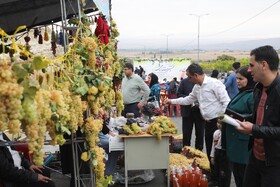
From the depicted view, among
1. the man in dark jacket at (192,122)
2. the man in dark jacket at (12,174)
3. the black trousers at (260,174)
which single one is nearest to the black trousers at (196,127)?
the man in dark jacket at (192,122)

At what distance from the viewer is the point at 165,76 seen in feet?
63.4

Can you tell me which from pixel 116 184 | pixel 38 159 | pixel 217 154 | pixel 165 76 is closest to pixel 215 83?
pixel 217 154

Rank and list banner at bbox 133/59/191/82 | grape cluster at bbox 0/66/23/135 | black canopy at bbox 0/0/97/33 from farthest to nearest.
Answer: banner at bbox 133/59/191/82
black canopy at bbox 0/0/97/33
grape cluster at bbox 0/66/23/135

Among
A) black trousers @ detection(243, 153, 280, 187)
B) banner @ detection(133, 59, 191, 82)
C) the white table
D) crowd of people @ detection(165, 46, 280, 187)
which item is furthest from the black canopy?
banner @ detection(133, 59, 191, 82)

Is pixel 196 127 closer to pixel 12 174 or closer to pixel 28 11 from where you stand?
pixel 12 174

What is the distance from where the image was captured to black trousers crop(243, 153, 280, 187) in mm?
2730

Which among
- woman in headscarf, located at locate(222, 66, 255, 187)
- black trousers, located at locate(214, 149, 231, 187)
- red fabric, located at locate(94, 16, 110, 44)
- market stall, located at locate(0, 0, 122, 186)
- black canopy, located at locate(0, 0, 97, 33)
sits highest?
black canopy, located at locate(0, 0, 97, 33)

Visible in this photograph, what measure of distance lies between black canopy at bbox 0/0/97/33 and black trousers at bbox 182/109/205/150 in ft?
9.06

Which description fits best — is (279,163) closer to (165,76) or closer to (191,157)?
(191,157)

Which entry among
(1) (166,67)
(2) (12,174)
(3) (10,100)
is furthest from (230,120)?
(1) (166,67)

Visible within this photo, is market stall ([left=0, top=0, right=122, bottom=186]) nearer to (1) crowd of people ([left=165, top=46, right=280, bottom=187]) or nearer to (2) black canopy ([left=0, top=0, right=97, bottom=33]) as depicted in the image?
(1) crowd of people ([left=165, top=46, right=280, bottom=187])

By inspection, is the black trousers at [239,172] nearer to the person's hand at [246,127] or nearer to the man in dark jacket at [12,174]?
the person's hand at [246,127]

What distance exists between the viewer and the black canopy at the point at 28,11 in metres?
6.22

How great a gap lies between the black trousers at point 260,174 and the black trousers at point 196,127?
3279 millimetres
